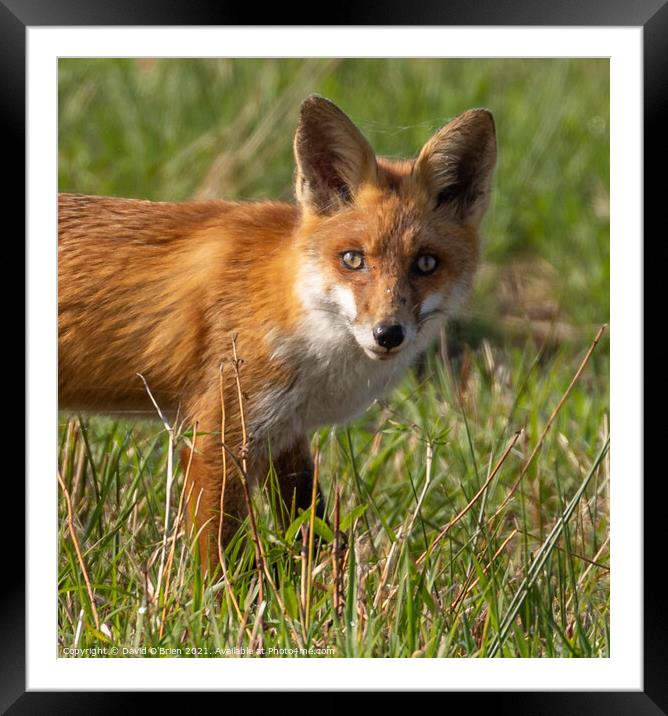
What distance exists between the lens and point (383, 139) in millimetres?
8656

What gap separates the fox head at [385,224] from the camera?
175 inches

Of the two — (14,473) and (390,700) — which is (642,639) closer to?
(390,700)

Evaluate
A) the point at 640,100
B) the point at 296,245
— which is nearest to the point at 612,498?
the point at 640,100

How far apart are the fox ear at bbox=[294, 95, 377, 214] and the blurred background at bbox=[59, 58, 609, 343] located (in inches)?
144

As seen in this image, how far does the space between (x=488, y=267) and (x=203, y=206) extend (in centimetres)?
372

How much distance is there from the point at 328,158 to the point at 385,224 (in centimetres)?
39

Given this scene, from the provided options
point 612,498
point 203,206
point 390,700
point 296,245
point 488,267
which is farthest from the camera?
point 488,267

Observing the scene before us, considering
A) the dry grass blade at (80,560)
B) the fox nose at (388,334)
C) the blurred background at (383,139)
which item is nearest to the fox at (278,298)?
the fox nose at (388,334)

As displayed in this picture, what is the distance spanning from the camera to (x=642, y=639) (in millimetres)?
3787

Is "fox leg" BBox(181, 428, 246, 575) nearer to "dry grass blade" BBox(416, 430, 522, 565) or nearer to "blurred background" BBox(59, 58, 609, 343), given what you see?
"dry grass blade" BBox(416, 430, 522, 565)

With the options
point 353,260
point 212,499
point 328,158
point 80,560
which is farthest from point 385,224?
point 80,560

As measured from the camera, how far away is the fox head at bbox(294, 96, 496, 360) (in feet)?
14.6

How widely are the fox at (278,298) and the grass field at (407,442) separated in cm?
22

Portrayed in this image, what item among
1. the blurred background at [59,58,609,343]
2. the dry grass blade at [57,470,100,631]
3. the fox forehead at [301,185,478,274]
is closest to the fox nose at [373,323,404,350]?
the fox forehead at [301,185,478,274]
